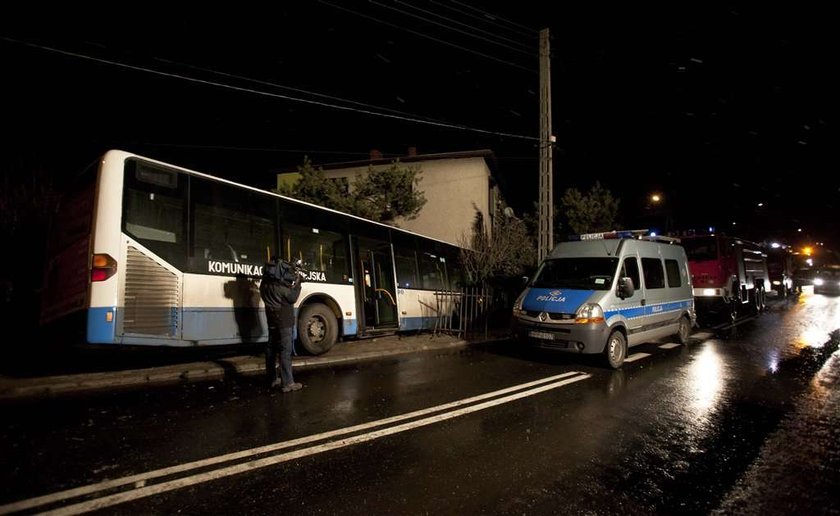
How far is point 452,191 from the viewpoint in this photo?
23.2 metres

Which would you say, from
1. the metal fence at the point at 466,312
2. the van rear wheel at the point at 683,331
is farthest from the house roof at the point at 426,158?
the van rear wheel at the point at 683,331

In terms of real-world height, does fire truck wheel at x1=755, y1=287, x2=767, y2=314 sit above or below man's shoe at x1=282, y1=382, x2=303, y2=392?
above

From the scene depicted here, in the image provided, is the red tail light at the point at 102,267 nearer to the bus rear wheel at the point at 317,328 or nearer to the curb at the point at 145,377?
the curb at the point at 145,377

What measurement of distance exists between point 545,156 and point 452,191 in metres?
10.3

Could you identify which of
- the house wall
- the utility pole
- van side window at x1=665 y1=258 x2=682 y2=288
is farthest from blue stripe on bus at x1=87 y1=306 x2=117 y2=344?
the house wall

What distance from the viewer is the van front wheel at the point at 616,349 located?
7.46 metres

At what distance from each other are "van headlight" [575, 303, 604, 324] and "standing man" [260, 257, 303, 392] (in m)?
4.85

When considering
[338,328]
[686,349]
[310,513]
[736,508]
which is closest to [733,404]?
[736,508]

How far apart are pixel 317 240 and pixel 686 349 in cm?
907

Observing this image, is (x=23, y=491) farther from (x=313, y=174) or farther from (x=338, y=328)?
(x=313, y=174)

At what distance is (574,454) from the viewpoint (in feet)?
12.7

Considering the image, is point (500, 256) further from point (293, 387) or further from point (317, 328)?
point (293, 387)

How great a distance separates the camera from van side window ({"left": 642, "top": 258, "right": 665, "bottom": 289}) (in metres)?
8.71

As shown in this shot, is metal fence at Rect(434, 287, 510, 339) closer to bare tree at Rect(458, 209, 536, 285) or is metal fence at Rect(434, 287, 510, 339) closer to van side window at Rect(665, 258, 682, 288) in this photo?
bare tree at Rect(458, 209, 536, 285)
